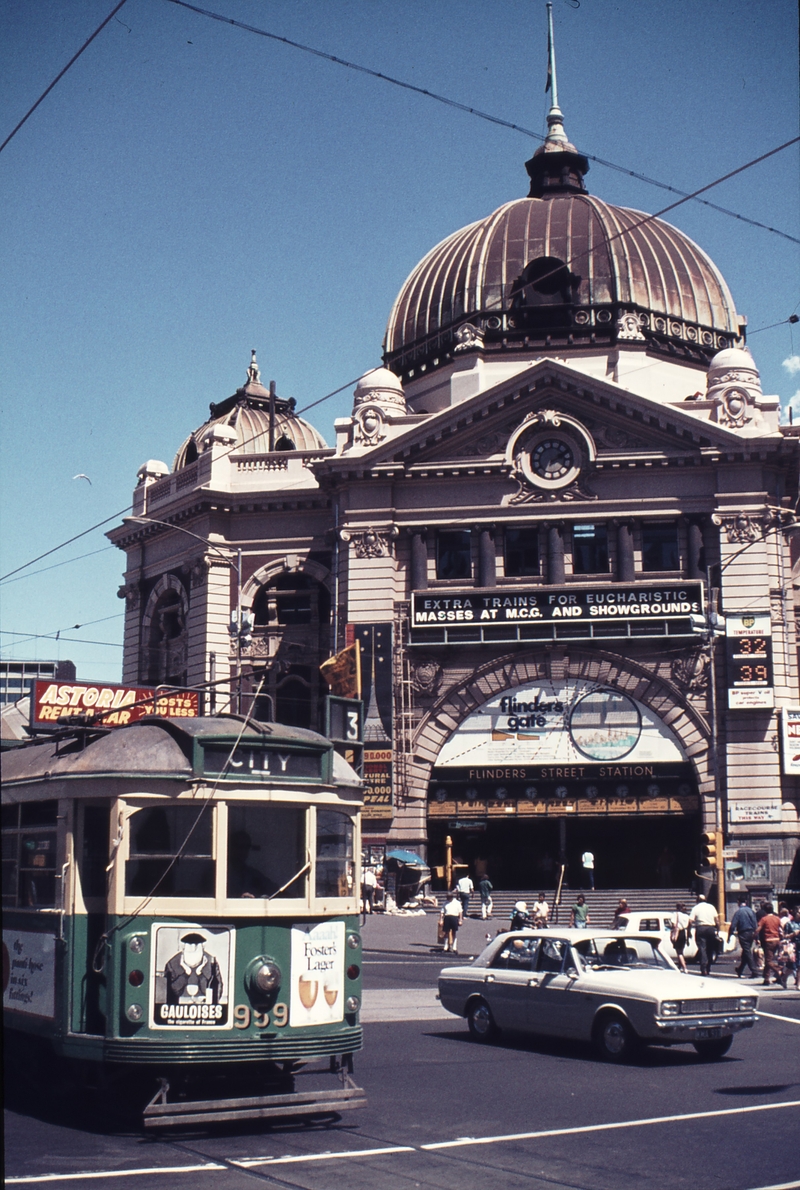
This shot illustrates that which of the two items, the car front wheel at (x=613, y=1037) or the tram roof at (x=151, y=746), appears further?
the car front wheel at (x=613, y=1037)

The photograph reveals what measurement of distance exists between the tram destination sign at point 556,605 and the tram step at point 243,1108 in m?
31.8

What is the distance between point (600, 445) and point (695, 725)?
930 cm

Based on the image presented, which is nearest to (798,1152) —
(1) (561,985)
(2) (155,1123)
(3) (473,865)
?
(2) (155,1123)

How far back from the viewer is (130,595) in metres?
52.0

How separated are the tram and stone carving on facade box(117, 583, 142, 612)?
39689mm

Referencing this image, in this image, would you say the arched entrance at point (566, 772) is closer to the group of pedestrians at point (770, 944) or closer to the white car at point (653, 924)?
the white car at point (653, 924)

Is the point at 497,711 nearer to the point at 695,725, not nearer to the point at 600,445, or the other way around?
the point at 695,725

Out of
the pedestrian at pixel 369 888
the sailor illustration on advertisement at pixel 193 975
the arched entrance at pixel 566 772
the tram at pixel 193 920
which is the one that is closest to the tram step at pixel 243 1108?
the tram at pixel 193 920

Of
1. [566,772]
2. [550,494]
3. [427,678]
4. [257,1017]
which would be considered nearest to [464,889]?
[566,772]

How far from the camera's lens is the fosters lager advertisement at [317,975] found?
11.7 metres

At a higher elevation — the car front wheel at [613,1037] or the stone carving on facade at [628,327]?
the stone carving on facade at [628,327]

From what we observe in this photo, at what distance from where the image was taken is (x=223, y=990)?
1127 cm

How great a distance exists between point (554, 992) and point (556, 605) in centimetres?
2686

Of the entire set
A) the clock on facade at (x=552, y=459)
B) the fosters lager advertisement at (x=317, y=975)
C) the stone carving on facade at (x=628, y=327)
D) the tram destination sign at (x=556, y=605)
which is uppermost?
the stone carving on facade at (x=628, y=327)
